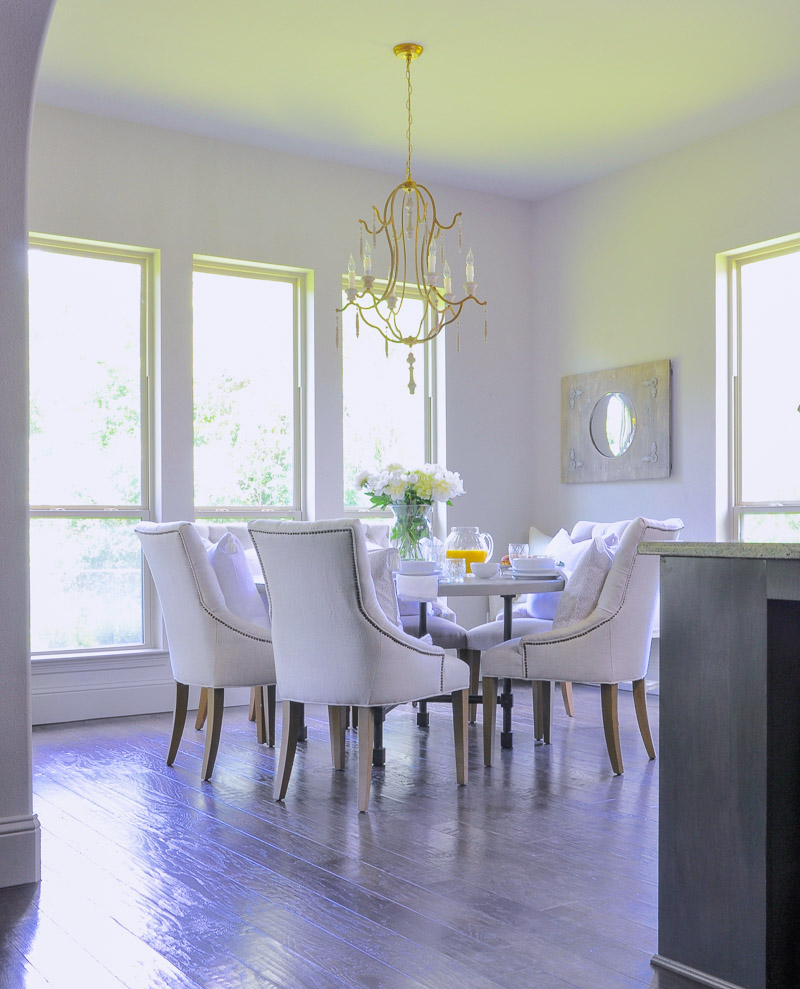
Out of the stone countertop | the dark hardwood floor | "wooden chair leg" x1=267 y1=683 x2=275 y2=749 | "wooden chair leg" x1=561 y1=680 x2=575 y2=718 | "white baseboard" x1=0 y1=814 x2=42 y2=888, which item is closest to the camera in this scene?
the stone countertop

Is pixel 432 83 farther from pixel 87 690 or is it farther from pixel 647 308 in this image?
pixel 87 690

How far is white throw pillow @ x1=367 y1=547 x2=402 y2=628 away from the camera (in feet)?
11.5

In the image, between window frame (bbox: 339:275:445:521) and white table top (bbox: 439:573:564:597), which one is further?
window frame (bbox: 339:275:445:521)

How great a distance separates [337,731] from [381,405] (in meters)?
2.85

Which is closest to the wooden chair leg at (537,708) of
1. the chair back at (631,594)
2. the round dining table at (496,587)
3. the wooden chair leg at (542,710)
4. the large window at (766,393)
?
the wooden chair leg at (542,710)

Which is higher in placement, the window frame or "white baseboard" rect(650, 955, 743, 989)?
the window frame

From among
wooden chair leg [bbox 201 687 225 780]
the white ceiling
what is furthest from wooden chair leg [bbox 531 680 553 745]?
the white ceiling

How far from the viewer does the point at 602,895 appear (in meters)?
2.64

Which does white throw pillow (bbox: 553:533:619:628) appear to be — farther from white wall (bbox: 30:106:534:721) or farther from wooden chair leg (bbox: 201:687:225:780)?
white wall (bbox: 30:106:534:721)

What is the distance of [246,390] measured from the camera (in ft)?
19.4

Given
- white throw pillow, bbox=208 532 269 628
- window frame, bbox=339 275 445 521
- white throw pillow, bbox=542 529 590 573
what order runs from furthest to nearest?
window frame, bbox=339 275 445 521, white throw pillow, bbox=542 529 590 573, white throw pillow, bbox=208 532 269 628

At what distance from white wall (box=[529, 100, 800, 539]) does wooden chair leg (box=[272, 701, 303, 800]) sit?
9.57 feet

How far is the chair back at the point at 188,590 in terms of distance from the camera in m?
3.89

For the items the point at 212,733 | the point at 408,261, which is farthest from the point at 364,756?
the point at 408,261
